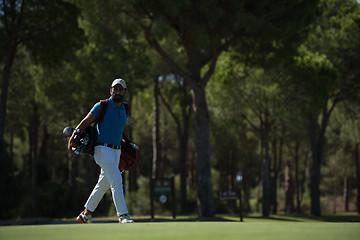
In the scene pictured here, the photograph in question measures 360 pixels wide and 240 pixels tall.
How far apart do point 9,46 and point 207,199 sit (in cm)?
950

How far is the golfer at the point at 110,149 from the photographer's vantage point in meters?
7.14

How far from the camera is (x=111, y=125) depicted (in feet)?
24.0

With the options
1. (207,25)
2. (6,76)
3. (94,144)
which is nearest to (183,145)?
(207,25)

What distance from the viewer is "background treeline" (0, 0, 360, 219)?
19.7m

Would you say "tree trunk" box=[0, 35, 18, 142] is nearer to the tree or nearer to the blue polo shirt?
the tree

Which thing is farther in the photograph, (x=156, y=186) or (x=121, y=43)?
(x=121, y=43)

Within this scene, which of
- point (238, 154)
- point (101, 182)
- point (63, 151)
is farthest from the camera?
point (238, 154)

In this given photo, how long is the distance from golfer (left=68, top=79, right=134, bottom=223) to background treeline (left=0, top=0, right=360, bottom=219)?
36.6ft

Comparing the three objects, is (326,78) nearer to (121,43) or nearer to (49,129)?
(121,43)

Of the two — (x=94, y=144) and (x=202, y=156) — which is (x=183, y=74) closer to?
(x=202, y=156)

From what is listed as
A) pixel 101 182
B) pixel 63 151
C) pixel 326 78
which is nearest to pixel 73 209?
pixel 63 151

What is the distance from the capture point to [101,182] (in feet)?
23.9

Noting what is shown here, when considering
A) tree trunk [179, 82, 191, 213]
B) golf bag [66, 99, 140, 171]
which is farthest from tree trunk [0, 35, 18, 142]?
golf bag [66, 99, 140, 171]

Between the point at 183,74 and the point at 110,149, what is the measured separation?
513 inches
